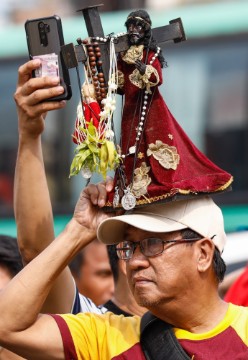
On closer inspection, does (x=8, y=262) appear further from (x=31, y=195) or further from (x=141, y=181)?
(x=141, y=181)

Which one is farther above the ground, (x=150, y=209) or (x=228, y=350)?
(x=150, y=209)

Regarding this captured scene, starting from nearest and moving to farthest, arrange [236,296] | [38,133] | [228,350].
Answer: [228,350]
[38,133]
[236,296]

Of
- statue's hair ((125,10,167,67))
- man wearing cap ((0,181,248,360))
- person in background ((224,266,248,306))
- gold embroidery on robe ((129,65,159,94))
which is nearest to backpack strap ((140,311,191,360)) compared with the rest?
man wearing cap ((0,181,248,360))

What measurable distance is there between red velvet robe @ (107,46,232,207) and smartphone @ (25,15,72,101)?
22 cm

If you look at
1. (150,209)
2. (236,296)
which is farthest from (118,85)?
(236,296)

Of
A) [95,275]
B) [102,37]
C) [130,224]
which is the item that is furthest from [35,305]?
[95,275]

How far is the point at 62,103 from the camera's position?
407cm

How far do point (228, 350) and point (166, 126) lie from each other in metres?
0.87

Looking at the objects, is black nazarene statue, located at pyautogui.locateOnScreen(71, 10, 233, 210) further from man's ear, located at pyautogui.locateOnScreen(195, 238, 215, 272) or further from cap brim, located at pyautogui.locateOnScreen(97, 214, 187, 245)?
man's ear, located at pyautogui.locateOnScreen(195, 238, 215, 272)

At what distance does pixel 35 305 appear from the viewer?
13.3 ft

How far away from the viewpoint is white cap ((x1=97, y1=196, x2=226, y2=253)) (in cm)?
398

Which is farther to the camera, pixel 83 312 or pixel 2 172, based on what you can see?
pixel 2 172

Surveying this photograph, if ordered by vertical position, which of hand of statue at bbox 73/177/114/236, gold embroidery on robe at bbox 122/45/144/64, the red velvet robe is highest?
gold embroidery on robe at bbox 122/45/144/64

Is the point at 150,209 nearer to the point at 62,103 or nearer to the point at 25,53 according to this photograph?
the point at 62,103
